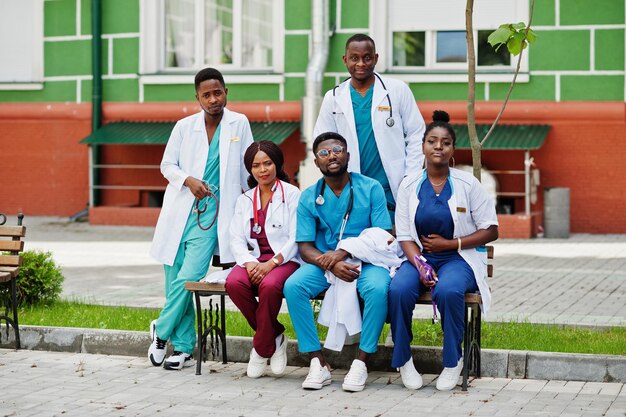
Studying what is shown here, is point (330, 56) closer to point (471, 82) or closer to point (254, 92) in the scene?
point (254, 92)

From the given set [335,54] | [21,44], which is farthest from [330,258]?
[21,44]

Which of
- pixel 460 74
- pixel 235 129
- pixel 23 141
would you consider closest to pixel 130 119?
pixel 23 141

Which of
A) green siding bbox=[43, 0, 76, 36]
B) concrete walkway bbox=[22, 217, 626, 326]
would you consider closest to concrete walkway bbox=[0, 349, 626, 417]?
concrete walkway bbox=[22, 217, 626, 326]

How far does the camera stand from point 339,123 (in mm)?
8188

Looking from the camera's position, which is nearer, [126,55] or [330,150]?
[330,150]

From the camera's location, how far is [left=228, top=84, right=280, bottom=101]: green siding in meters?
20.2

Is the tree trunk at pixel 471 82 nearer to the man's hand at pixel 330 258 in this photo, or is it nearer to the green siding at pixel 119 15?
the man's hand at pixel 330 258

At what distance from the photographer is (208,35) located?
2097 cm

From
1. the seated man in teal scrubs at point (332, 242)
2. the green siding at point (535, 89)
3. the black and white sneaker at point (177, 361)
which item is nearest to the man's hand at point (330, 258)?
the seated man in teal scrubs at point (332, 242)

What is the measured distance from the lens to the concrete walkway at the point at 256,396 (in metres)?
6.81

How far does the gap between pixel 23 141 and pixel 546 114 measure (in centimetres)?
941

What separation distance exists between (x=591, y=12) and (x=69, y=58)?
918cm

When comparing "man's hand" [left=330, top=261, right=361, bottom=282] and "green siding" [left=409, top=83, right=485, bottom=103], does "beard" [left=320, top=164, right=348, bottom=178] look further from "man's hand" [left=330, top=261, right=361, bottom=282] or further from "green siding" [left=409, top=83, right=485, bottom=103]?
"green siding" [left=409, top=83, right=485, bottom=103]

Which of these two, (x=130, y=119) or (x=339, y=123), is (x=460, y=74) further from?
(x=339, y=123)
